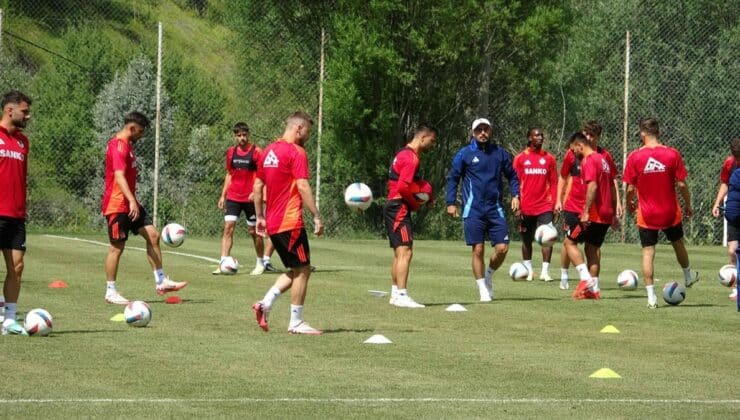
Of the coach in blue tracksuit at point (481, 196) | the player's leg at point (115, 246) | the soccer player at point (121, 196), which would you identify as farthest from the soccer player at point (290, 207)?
the coach in blue tracksuit at point (481, 196)

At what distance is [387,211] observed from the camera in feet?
50.4

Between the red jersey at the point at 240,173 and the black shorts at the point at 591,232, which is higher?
the red jersey at the point at 240,173

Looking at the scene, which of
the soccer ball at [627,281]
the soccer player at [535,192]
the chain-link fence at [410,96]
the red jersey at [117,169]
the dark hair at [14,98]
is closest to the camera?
the dark hair at [14,98]

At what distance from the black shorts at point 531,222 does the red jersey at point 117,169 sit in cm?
703

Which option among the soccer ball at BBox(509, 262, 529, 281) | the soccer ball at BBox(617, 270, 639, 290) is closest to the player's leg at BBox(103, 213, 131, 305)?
the soccer ball at BBox(509, 262, 529, 281)

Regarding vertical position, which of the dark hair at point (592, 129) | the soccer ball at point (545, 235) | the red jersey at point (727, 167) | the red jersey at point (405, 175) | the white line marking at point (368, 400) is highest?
the dark hair at point (592, 129)

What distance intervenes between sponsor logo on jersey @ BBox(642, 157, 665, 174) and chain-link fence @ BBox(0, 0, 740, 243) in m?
17.7

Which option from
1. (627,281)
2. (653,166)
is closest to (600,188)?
(653,166)

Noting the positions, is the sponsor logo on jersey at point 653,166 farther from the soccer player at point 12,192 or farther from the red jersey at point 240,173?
the soccer player at point 12,192

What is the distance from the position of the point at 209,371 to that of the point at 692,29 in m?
36.0

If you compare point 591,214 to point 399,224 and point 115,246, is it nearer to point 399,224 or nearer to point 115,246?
point 399,224

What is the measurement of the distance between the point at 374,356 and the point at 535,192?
9.69 meters

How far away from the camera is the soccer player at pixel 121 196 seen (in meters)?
14.9

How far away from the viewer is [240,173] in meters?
20.3
